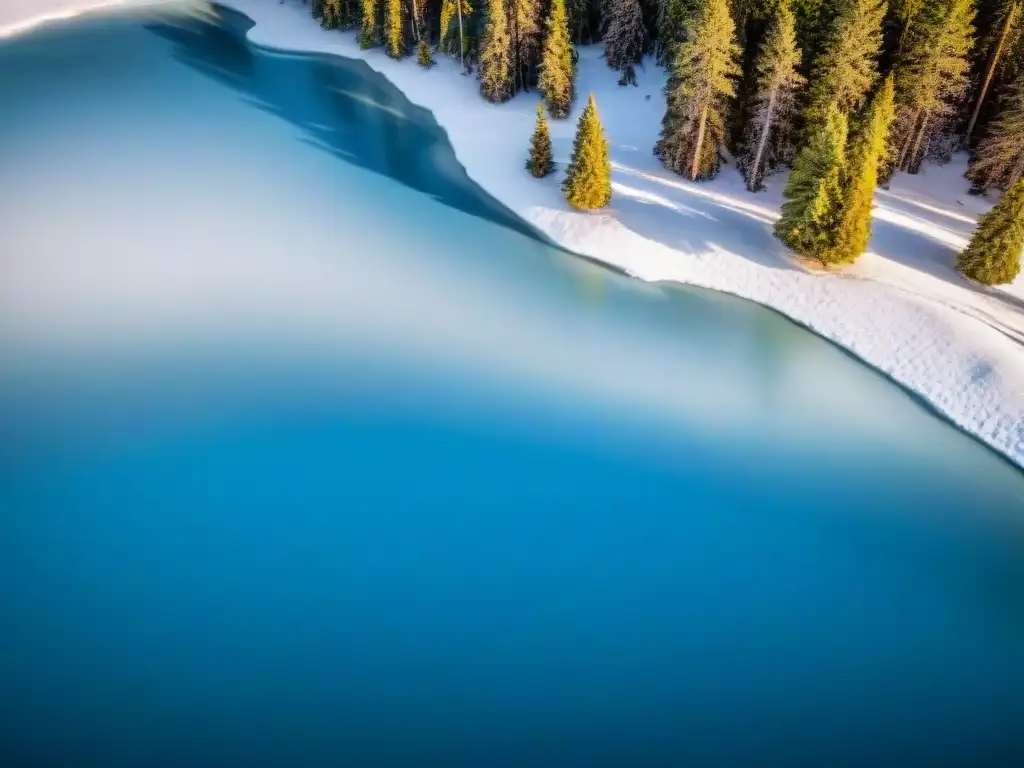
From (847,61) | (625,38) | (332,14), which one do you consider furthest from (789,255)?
(332,14)

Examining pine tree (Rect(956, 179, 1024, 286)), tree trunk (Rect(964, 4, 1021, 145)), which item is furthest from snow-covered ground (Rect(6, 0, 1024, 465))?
tree trunk (Rect(964, 4, 1021, 145))

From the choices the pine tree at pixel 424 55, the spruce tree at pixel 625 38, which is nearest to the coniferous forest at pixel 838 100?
the spruce tree at pixel 625 38

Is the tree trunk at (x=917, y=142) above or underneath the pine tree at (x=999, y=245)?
above

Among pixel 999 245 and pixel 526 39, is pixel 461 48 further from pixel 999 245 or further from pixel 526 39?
pixel 999 245

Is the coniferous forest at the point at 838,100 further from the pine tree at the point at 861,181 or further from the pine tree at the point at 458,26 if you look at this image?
the pine tree at the point at 458,26

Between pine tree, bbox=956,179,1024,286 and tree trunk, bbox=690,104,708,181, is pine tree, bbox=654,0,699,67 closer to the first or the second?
tree trunk, bbox=690,104,708,181

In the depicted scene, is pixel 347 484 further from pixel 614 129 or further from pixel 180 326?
pixel 614 129

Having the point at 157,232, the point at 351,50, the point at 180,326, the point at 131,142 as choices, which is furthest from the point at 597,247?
the point at 351,50
